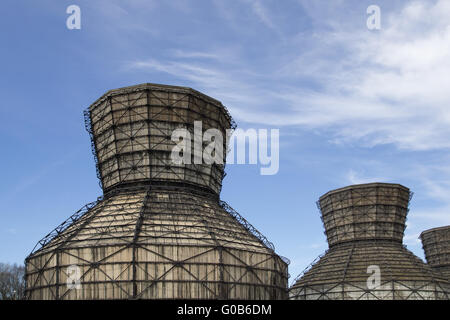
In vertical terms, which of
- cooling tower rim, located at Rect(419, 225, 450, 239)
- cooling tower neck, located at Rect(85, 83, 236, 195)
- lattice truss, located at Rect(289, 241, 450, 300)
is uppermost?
cooling tower neck, located at Rect(85, 83, 236, 195)

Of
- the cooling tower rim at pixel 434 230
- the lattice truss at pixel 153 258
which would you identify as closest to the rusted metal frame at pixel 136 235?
the lattice truss at pixel 153 258

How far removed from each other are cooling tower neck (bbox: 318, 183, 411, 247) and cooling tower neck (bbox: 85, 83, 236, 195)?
26582mm

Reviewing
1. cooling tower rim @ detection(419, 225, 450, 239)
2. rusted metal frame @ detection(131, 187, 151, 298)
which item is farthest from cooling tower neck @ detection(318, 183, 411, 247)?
rusted metal frame @ detection(131, 187, 151, 298)

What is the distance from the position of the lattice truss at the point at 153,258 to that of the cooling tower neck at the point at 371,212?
26.5m

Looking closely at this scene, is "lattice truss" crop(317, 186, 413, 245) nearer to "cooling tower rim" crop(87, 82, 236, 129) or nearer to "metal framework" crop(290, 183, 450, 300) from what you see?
"metal framework" crop(290, 183, 450, 300)

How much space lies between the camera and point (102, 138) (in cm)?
5616

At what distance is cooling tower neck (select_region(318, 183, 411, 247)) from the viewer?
7219 centimetres

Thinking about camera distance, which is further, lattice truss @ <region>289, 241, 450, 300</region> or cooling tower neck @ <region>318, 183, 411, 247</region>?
cooling tower neck @ <region>318, 183, 411, 247</region>

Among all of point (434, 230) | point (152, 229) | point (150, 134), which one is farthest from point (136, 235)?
point (434, 230)

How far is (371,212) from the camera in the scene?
238 ft

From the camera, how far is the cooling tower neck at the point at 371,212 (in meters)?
72.2

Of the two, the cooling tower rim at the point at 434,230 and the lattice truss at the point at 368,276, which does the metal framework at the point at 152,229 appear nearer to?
the lattice truss at the point at 368,276

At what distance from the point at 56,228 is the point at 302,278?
116 ft
